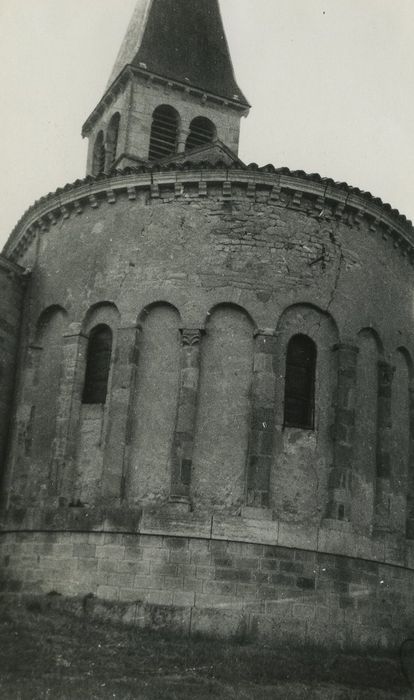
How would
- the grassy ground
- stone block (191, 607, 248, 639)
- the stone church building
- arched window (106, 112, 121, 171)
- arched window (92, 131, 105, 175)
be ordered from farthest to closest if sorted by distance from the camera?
arched window (92, 131, 105, 175) < arched window (106, 112, 121, 171) < the stone church building < stone block (191, 607, 248, 639) < the grassy ground

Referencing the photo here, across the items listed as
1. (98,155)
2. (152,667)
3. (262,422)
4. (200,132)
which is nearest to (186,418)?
(262,422)

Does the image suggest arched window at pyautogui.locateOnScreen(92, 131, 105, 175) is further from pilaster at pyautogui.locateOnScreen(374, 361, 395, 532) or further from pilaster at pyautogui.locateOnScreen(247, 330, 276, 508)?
pilaster at pyautogui.locateOnScreen(374, 361, 395, 532)

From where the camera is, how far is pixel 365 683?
13.3 metres

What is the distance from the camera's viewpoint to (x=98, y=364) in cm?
1642

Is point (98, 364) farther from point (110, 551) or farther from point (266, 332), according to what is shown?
point (110, 551)

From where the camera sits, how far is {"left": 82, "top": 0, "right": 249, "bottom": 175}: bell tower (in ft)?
71.4

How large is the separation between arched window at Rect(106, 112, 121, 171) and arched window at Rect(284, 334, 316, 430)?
8.67 m

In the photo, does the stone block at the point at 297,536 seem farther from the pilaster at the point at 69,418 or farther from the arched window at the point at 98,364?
the arched window at the point at 98,364

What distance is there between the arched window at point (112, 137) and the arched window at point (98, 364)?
23.4 ft

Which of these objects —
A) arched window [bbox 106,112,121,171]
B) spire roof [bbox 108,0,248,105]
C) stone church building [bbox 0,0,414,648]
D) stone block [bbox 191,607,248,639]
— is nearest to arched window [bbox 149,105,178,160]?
spire roof [bbox 108,0,248,105]

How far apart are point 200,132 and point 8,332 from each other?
8073mm

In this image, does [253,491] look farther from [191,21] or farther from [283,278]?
[191,21]

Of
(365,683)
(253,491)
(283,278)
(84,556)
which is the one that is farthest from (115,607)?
(283,278)

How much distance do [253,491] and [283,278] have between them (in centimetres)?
386
